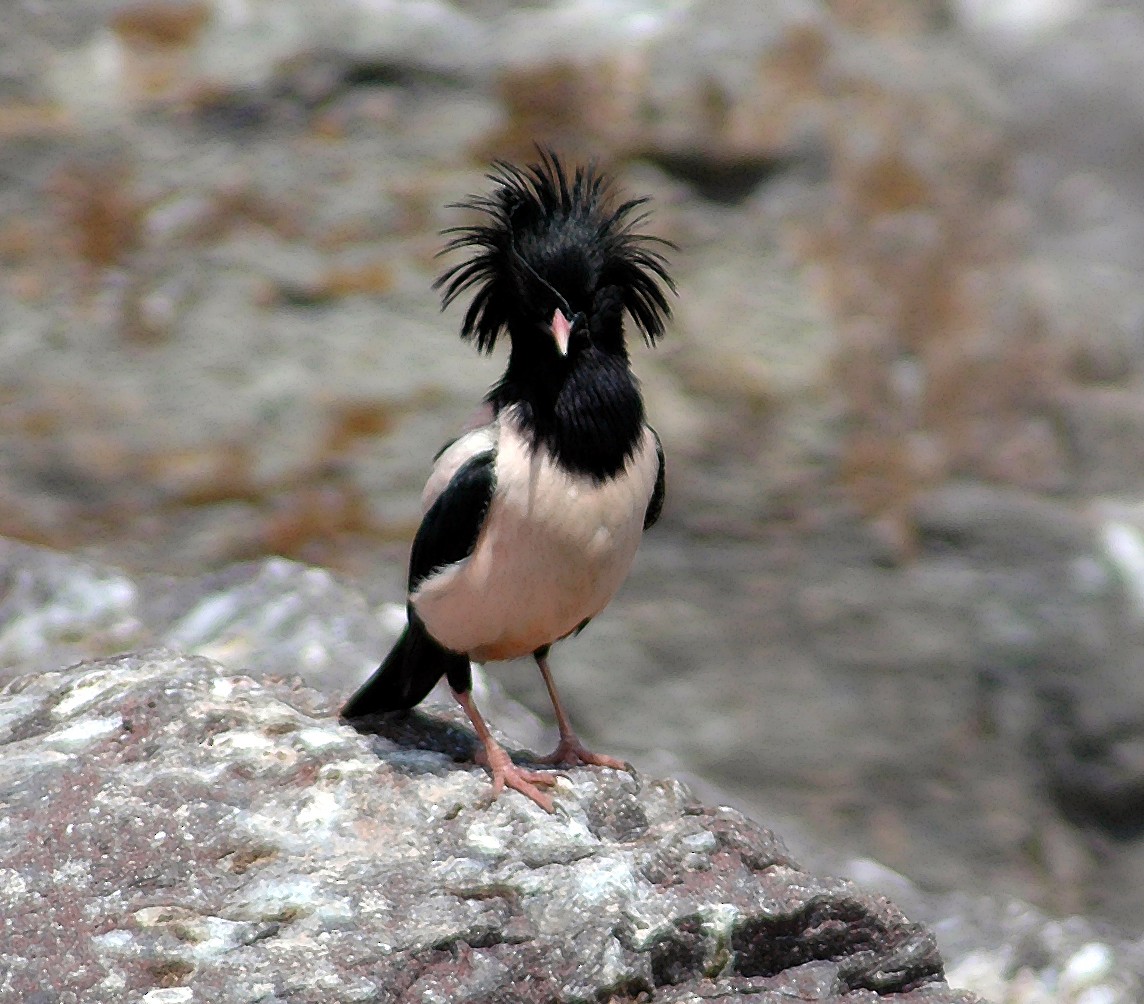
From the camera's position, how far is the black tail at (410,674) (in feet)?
18.1

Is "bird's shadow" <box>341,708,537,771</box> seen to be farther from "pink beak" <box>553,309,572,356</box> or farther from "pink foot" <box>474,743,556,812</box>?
"pink beak" <box>553,309,572,356</box>

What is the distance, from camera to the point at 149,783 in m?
4.87

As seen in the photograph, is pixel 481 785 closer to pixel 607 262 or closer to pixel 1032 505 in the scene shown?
pixel 607 262

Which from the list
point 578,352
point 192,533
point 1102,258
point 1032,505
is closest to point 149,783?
point 578,352

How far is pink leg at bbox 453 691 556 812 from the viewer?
16.8 feet

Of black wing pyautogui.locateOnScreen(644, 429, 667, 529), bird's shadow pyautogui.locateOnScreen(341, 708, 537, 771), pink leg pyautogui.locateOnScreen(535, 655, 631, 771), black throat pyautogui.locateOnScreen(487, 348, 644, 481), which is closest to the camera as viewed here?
black throat pyautogui.locateOnScreen(487, 348, 644, 481)

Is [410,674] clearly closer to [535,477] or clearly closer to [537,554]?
[537,554]

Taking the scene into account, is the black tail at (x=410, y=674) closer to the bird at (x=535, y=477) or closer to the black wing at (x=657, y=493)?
the bird at (x=535, y=477)

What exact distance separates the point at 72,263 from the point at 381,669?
556cm

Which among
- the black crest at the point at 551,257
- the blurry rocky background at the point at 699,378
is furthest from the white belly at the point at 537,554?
the blurry rocky background at the point at 699,378

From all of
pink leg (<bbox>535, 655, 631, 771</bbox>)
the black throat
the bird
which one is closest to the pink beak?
the bird

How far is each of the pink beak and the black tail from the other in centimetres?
121

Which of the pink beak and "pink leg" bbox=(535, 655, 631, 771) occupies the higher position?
the pink beak

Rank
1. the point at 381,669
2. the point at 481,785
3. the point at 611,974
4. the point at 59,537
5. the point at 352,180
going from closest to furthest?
the point at 611,974 < the point at 481,785 < the point at 381,669 < the point at 59,537 < the point at 352,180
